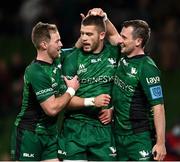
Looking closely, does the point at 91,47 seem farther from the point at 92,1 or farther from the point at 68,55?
the point at 92,1

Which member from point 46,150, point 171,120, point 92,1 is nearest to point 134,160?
point 46,150

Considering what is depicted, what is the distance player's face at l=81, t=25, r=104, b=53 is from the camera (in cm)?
979

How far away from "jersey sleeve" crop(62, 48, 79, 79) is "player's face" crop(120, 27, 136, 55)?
571 millimetres

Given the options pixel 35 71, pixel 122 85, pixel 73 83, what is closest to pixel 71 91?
pixel 73 83

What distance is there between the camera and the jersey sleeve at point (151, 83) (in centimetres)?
962

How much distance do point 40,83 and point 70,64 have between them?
426 millimetres

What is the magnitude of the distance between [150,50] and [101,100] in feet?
20.4

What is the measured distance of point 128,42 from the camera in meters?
9.74

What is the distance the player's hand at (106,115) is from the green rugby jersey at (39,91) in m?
0.52

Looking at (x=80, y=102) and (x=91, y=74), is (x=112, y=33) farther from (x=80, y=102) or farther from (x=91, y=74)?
(x=80, y=102)

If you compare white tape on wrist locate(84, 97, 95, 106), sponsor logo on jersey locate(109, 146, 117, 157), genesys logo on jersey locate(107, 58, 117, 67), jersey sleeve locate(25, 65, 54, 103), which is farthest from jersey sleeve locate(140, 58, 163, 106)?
jersey sleeve locate(25, 65, 54, 103)

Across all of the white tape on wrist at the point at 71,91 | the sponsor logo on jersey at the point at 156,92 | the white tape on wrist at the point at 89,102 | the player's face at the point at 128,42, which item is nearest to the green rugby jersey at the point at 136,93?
the sponsor logo on jersey at the point at 156,92

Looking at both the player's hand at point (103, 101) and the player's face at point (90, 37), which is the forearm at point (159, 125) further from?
the player's face at point (90, 37)

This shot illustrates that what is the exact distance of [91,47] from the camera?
984cm
